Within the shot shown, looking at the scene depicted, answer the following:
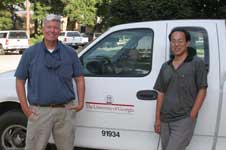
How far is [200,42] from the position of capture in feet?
16.6

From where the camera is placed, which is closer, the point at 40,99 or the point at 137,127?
the point at 40,99

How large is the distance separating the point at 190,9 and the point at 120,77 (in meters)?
5.81

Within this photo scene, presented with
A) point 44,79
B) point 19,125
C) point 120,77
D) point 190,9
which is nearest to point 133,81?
point 120,77

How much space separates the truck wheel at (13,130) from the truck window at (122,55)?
1025 millimetres

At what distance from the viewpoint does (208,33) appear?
502 cm

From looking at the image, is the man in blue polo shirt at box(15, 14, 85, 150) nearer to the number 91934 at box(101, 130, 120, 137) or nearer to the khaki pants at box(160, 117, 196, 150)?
the number 91934 at box(101, 130, 120, 137)

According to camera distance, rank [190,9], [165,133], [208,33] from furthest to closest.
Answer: [190,9] → [208,33] → [165,133]

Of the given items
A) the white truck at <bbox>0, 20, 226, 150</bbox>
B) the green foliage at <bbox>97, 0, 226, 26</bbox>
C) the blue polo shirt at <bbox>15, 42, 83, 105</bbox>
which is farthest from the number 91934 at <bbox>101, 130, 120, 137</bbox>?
the green foliage at <bbox>97, 0, 226, 26</bbox>

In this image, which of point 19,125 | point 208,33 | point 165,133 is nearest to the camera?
point 165,133

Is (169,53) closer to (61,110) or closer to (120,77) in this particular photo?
(120,77)

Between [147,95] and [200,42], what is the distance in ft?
2.48

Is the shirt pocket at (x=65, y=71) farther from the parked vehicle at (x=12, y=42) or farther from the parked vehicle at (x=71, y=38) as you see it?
the parked vehicle at (x=71, y=38)

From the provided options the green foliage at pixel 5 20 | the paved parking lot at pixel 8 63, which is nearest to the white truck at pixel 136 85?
the paved parking lot at pixel 8 63

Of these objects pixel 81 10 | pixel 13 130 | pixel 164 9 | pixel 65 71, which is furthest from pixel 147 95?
pixel 81 10
